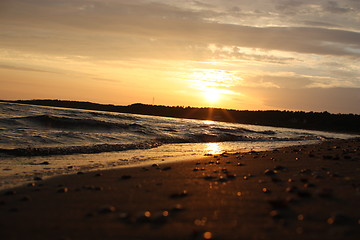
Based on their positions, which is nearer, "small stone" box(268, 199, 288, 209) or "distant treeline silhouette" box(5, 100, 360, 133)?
"small stone" box(268, 199, 288, 209)

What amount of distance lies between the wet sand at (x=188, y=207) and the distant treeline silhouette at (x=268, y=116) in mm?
53412

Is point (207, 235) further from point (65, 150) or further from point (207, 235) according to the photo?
point (65, 150)

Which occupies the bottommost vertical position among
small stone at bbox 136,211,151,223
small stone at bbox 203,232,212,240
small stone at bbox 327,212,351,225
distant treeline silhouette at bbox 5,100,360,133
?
small stone at bbox 136,211,151,223

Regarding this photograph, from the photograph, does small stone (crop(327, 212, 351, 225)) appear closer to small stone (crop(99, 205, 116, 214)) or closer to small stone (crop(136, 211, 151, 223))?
small stone (crop(136, 211, 151, 223))

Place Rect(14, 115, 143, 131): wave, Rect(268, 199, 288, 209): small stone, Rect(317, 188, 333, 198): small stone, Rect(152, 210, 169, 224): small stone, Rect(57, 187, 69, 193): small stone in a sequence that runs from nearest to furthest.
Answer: Rect(152, 210, 169, 224): small stone < Rect(268, 199, 288, 209): small stone < Rect(317, 188, 333, 198): small stone < Rect(57, 187, 69, 193): small stone < Rect(14, 115, 143, 131): wave

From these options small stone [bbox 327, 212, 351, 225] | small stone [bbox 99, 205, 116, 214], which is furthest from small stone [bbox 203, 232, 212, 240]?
small stone [bbox 99, 205, 116, 214]

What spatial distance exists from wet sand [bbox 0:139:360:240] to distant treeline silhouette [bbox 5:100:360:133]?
175 feet

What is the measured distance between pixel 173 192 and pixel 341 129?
55.5 metres

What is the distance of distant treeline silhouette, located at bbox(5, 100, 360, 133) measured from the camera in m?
55.6

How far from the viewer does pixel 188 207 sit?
4.07m

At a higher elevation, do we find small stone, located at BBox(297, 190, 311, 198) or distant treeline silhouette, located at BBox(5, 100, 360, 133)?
distant treeline silhouette, located at BBox(5, 100, 360, 133)

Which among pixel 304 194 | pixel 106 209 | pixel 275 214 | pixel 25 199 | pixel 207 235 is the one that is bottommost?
pixel 25 199

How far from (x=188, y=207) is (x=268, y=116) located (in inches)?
2695

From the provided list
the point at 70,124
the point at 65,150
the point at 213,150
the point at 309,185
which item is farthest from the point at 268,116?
the point at 309,185
